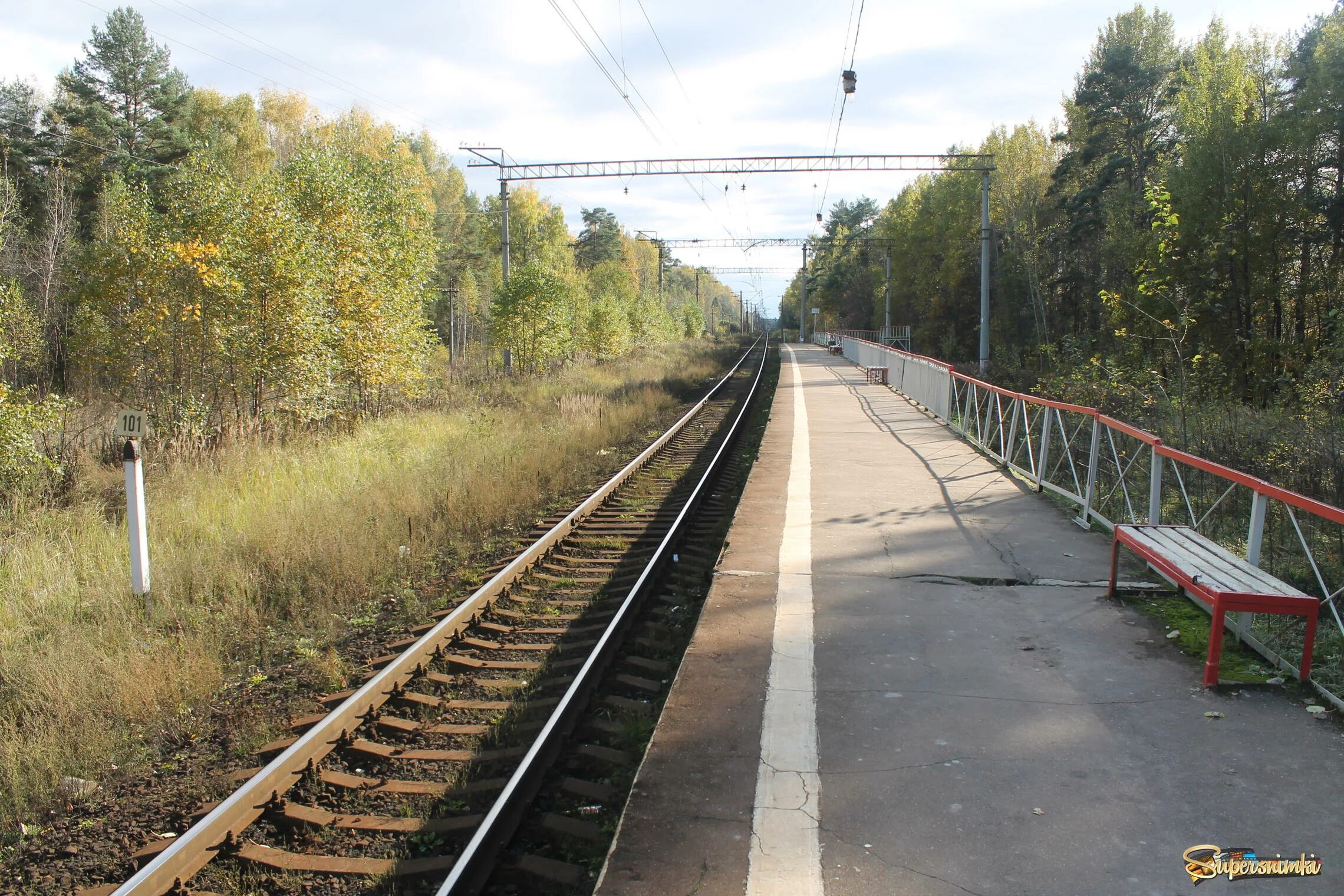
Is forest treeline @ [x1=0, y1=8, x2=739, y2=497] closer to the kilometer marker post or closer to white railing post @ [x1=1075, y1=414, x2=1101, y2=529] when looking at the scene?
the kilometer marker post

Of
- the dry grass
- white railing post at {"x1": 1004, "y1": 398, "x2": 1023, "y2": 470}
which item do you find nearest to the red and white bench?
white railing post at {"x1": 1004, "y1": 398, "x2": 1023, "y2": 470}

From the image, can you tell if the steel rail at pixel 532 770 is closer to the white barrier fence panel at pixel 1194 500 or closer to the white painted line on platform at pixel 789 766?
the white painted line on platform at pixel 789 766

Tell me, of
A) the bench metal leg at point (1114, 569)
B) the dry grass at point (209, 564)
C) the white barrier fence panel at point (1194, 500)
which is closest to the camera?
the dry grass at point (209, 564)

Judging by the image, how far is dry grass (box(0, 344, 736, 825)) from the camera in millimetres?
4926

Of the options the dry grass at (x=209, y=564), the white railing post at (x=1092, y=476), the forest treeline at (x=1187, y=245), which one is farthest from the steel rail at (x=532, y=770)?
the forest treeline at (x=1187, y=245)

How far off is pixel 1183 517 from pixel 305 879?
10.7 meters

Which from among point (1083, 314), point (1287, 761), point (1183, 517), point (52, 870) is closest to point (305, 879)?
point (52, 870)

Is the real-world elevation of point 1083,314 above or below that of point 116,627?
above

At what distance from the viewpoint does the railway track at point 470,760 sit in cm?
354

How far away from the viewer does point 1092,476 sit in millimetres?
8664

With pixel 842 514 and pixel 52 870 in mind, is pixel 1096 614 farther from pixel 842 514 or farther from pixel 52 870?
pixel 52 870

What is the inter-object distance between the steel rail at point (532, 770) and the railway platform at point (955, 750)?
0.53 meters

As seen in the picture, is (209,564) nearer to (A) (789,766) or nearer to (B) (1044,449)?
(A) (789,766)

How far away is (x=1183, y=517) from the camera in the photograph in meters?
10.7
